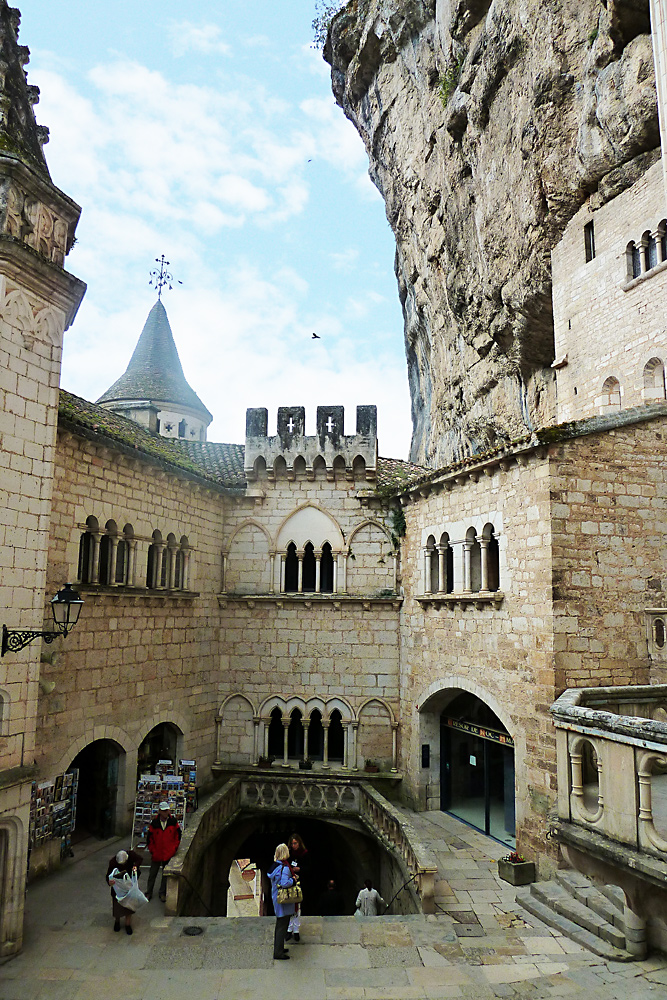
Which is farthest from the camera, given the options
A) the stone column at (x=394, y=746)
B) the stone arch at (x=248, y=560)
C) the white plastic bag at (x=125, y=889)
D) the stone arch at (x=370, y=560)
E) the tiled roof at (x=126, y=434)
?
the stone arch at (x=248, y=560)

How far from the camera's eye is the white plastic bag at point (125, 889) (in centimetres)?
902

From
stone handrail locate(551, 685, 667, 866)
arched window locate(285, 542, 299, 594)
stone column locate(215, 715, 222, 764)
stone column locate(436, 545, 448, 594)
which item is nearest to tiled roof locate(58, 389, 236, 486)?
arched window locate(285, 542, 299, 594)

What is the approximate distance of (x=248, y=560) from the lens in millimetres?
17500

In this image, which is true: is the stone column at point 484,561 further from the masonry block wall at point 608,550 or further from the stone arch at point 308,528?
the stone arch at point 308,528

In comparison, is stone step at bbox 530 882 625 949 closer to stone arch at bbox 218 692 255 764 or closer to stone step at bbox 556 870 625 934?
stone step at bbox 556 870 625 934

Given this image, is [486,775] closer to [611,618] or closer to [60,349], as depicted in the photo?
[611,618]

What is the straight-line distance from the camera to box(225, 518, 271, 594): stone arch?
1739 centimetres

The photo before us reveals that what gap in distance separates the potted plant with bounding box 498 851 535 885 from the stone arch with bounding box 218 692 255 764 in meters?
7.80

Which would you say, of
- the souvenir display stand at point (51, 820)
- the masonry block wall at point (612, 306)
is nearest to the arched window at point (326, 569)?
the souvenir display stand at point (51, 820)

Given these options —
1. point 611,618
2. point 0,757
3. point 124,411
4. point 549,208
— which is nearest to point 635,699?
point 611,618

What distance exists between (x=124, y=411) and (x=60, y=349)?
22.8m

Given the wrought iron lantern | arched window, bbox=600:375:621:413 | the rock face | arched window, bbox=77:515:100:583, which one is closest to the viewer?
the wrought iron lantern

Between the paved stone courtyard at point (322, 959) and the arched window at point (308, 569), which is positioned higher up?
the arched window at point (308, 569)

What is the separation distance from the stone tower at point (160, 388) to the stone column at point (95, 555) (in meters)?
19.4
